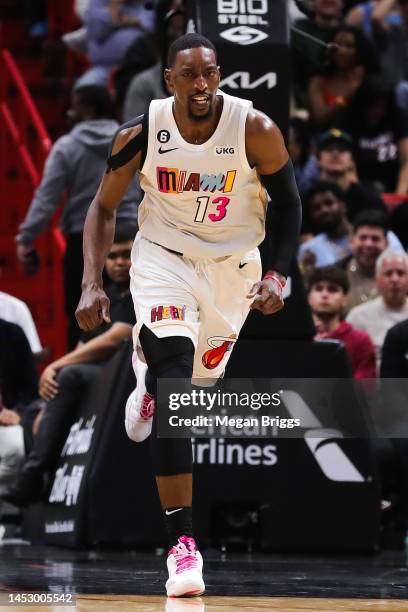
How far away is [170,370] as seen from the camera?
5141 mm

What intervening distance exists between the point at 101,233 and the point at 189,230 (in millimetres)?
350

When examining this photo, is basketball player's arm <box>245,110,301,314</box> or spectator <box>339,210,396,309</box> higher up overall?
spectator <box>339,210,396,309</box>

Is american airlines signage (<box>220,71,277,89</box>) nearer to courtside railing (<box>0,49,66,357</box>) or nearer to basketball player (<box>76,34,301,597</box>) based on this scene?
basketball player (<box>76,34,301,597</box>)

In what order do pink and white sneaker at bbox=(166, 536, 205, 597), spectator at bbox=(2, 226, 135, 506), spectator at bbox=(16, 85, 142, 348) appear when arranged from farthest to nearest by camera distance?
spectator at bbox=(16, 85, 142, 348), spectator at bbox=(2, 226, 135, 506), pink and white sneaker at bbox=(166, 536, 205, 597)

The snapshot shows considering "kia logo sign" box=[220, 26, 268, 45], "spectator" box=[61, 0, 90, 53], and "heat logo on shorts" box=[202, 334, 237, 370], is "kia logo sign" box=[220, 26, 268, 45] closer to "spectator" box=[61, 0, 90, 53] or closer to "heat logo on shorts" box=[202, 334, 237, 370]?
"heat logo on shorts" box=[202, 334, 237, 370]

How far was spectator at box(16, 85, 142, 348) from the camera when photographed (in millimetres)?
9172

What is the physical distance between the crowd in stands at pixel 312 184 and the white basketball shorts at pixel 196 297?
5.91 feet

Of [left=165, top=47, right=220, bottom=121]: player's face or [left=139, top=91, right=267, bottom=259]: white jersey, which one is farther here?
[left=139, top=91, right=267, bottom=259]: white jersey

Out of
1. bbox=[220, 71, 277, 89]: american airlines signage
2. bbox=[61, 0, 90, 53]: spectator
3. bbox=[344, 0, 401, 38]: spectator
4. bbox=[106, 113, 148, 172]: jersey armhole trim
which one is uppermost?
bbox=[61, 0, 90, 53]: spectator

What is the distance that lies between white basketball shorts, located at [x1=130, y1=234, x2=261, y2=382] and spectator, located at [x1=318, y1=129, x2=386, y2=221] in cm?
509

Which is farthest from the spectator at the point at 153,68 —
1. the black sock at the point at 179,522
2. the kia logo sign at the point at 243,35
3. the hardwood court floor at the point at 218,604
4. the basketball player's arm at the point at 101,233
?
the hardwood court floor at the point at 218,604

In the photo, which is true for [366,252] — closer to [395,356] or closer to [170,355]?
[395,356]

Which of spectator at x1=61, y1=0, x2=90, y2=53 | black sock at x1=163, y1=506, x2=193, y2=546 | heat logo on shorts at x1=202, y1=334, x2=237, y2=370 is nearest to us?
black sock at x1=163, y1=506, x2=193, y2=546

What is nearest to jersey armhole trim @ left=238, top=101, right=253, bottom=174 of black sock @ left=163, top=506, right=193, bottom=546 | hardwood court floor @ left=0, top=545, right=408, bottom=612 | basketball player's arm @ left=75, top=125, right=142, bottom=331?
basketball player's arm @ left=75, top=125, right=142, bottom=331
